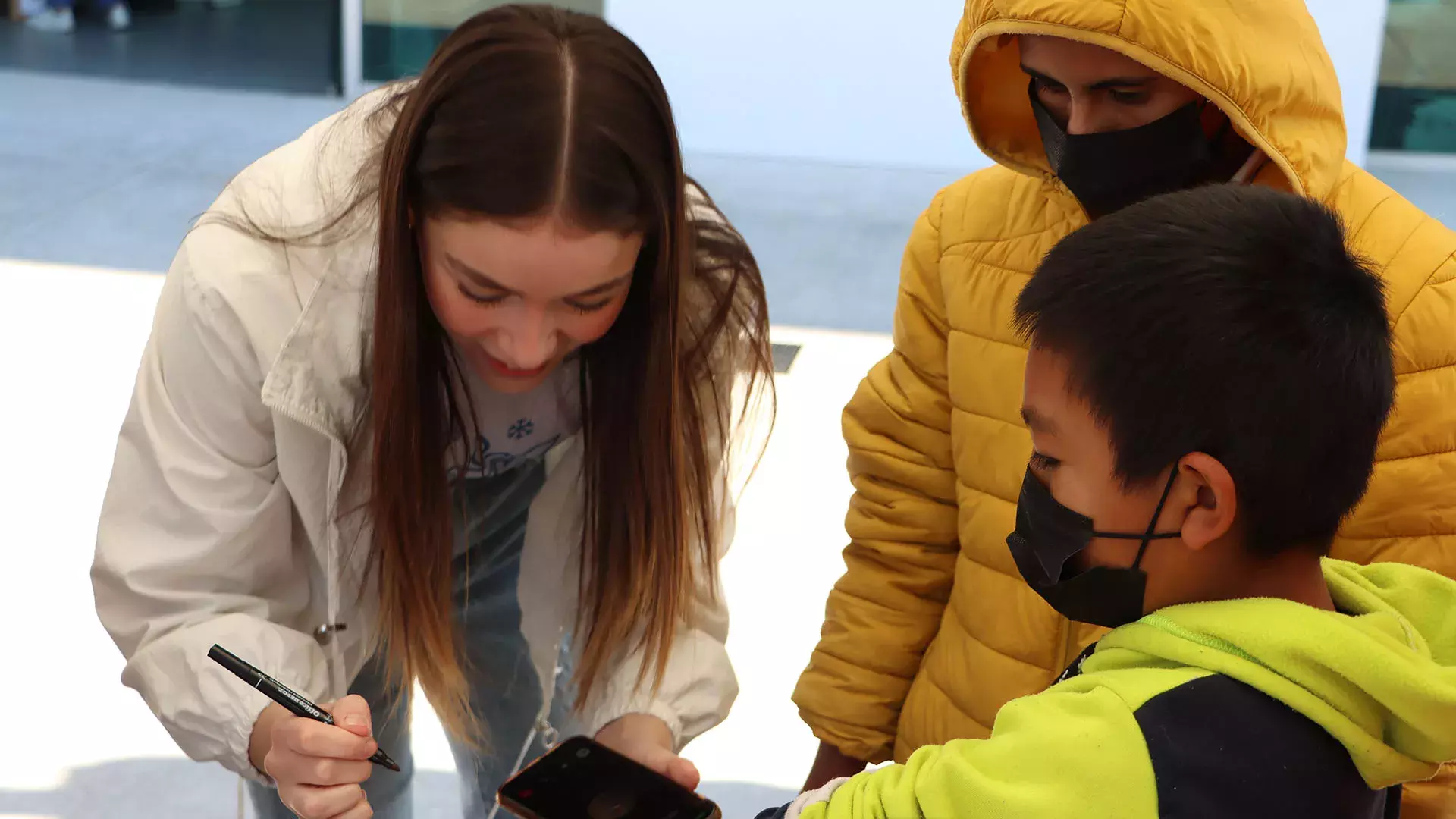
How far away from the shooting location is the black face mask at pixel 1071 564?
931 mm

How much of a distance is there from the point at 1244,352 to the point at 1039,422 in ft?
0.46

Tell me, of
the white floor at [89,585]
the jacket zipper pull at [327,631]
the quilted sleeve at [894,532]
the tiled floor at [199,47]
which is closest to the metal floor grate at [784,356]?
the white floor at [89,585]

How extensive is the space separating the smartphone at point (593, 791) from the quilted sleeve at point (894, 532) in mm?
325

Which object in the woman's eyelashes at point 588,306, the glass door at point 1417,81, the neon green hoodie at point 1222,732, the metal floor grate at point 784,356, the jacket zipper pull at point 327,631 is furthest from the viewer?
the glass door at point 1417,81

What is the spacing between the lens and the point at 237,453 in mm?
1290

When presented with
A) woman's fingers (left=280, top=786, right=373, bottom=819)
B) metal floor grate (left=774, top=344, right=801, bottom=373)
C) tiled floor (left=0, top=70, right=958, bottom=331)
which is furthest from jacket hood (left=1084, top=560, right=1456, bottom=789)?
tiled floor (left=0, top=70, right=958, bottom=331)

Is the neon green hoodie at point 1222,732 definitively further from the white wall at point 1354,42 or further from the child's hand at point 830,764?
the white wall at point 1354,42

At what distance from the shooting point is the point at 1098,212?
4.24ft

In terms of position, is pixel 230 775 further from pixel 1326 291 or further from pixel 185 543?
pixel 1326 291

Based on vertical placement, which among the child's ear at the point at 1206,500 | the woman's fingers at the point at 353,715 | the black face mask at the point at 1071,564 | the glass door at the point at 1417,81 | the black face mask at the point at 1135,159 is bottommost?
the glass door at the point at 1417,81

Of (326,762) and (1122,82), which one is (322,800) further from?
(1122,82)

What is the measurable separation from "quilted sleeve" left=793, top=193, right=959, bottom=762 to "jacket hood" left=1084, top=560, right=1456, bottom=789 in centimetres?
54

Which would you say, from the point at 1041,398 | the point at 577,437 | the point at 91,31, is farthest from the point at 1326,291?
the point at 91,31

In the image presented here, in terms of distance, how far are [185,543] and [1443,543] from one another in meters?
1.09
